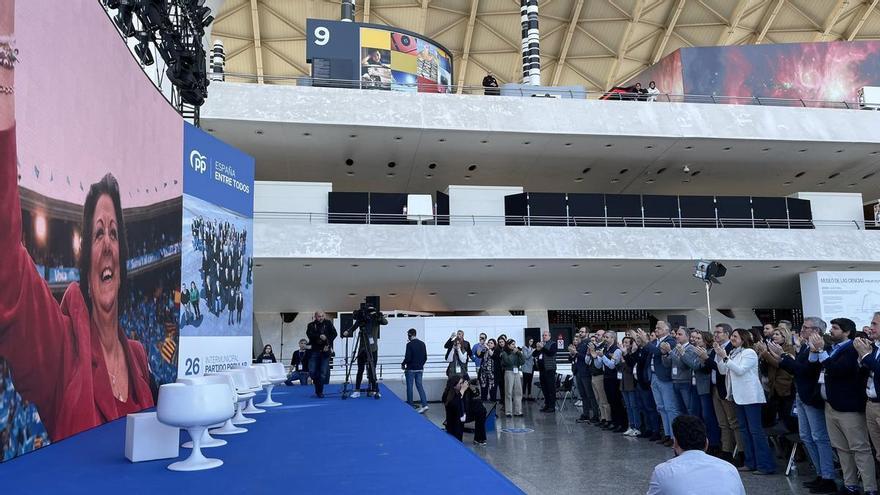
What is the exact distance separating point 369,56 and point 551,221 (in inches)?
290

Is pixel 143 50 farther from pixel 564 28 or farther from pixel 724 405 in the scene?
pixel 564 28

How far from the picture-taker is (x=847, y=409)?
5699 mm

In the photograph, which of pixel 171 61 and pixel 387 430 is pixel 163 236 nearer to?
pixel 171 61

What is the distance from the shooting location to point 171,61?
9.71 m

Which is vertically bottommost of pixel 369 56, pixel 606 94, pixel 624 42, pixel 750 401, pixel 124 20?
pixel 750 401

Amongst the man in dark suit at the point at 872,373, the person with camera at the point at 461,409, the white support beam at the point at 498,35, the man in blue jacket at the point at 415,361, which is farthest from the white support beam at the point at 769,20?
the man in dark suit at the point at 872,373

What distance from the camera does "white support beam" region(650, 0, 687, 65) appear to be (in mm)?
29281

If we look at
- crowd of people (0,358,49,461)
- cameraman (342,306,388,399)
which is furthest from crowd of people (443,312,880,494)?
crowd of people (0,358,49,461)

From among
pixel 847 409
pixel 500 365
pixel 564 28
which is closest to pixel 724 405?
pixel 847 409

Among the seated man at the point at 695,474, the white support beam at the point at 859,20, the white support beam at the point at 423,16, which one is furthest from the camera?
the white support beam at the point at 859,20

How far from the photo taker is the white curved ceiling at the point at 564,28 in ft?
94.9

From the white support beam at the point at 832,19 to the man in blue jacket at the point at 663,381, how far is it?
93.4ft

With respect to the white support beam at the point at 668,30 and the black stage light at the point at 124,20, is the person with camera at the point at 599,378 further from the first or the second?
the white support beam at the point at 668,30

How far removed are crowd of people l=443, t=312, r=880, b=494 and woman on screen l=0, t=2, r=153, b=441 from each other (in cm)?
409
